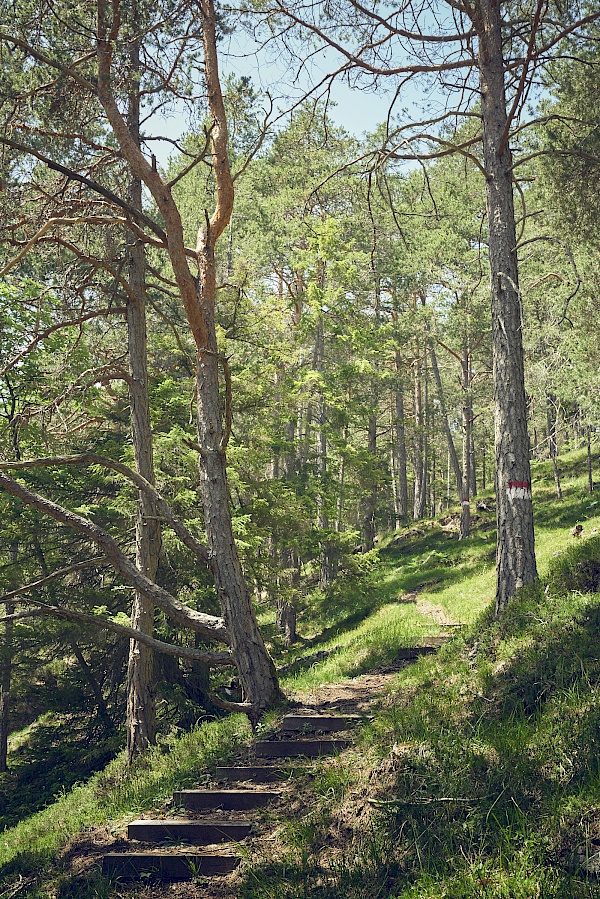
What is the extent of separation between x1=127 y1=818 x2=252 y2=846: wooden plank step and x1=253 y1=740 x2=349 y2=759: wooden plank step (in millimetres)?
1141

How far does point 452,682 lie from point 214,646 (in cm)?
1036

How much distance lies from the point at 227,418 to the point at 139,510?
3164mm

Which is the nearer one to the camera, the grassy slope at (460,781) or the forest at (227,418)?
the grassy slope at (460,781)

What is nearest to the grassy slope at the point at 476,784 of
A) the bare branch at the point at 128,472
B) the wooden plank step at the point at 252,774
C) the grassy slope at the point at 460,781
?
the grassy slope at the point at 460,781

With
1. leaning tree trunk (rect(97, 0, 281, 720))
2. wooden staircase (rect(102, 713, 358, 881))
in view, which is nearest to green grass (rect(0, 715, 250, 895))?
wooden staircase (rect(102, 713, 358, 881))

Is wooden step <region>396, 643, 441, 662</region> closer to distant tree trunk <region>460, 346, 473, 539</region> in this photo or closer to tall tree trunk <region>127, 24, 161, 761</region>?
tall tree trunk <region>127, 24, 161, 761</region>

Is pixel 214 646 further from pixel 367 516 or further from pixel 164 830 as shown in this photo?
pixel 367 516

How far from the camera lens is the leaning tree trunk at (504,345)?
830 centimetres

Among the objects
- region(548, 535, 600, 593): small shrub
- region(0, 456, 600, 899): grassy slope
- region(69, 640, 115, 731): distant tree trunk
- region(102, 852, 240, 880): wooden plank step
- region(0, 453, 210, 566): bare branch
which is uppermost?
region(0, 453, 210, 566): bare branch

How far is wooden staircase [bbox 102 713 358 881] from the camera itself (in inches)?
208

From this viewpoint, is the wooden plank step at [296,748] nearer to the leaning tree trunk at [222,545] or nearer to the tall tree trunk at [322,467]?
the leaning tree trunk at [222,545]

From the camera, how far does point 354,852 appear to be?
4566 mm

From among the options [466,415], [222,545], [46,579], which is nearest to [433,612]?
[222,545]

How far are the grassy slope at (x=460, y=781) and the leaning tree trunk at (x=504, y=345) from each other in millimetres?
606
